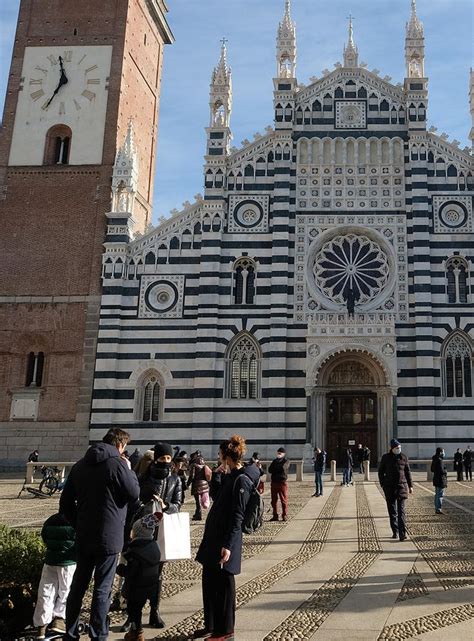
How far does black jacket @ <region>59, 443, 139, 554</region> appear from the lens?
5.55 metres

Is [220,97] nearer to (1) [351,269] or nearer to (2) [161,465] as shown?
(1) [351,269]

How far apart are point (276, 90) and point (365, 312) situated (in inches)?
468

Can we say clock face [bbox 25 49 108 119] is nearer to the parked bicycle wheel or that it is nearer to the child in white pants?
the parked bicycle wheel

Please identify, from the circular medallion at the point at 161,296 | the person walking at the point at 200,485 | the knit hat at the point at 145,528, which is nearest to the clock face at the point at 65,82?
the circular medallion at the point at 161,296

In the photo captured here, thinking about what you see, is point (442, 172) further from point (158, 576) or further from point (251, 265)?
point (158, 576)

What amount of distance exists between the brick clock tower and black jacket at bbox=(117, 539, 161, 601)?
23.0m

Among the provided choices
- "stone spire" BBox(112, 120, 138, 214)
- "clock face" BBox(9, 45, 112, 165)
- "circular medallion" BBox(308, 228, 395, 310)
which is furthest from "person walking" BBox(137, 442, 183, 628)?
"clock face" BBox(9, 45, 112, 165)

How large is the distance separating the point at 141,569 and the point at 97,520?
0.83 metres

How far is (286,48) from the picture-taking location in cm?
3234

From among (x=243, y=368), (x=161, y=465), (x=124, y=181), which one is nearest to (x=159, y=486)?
(x=161, y=465)

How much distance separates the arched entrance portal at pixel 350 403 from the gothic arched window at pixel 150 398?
22.2 feet

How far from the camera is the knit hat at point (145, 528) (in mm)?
6195

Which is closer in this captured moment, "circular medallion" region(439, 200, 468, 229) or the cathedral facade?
the cathedral facade

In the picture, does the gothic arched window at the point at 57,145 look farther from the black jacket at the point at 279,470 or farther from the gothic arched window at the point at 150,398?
the black jacket at the point at 279,470
